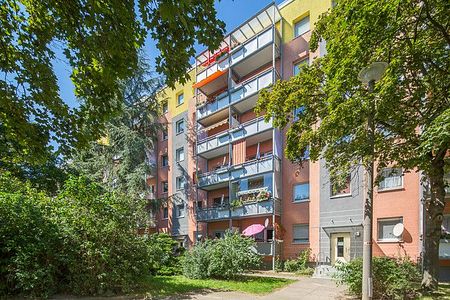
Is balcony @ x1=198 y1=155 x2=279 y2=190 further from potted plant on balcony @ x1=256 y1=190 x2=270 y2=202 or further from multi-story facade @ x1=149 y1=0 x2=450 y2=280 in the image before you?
potted plant on balcony @ x1=256 y1=190 x2=270 y2=202

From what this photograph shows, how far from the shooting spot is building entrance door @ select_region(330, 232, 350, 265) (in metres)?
19.3

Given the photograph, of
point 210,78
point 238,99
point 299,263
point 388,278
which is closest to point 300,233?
point 299,263

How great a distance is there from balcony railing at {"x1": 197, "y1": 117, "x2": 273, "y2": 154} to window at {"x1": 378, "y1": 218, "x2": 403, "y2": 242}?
28.4 ft

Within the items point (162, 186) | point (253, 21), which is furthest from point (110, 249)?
point (162, 186)

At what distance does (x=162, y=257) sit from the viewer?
13.9 metres

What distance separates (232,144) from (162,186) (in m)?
12.4

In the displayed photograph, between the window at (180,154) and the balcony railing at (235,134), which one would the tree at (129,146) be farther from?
the balcony railing at (235,134)

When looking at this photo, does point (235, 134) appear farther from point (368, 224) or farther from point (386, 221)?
point (368, 224)

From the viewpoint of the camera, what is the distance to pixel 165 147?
35812 mm

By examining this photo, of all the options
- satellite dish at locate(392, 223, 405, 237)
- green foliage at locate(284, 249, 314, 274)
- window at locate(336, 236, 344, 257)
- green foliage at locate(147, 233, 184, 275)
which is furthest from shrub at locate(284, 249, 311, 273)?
green foliage at locate(147, 233, 184, 275)

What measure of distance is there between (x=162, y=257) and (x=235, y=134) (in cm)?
1376

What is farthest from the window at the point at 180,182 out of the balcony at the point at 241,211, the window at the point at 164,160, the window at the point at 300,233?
the window at the point at 300,233

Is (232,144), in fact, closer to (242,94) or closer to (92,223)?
(242,94)

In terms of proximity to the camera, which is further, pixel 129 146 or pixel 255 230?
pixel 129 146
